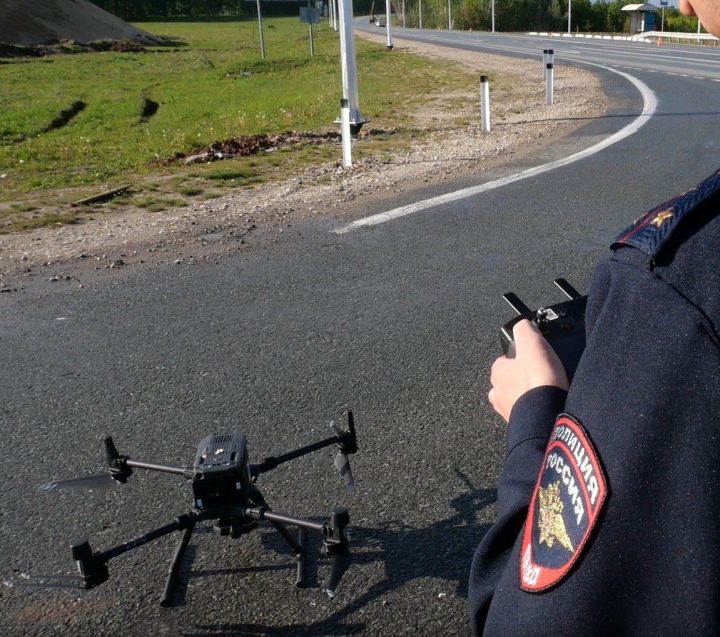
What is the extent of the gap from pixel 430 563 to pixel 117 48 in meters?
51.5

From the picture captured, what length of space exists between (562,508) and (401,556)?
1.99m

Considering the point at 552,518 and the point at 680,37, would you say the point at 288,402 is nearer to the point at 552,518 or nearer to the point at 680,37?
the point at 552,518

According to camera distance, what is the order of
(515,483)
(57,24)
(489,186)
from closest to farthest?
1. (515,483)
2. (489,186)
3. (57,24)

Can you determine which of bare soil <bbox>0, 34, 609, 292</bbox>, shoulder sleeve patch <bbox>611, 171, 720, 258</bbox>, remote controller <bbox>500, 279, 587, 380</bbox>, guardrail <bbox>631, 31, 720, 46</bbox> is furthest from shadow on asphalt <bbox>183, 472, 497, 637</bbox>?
guardrail <bbox>631, 31, 720, 46</bbox>

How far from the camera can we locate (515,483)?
126 cm

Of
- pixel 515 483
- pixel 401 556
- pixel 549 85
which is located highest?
pixel 515 483

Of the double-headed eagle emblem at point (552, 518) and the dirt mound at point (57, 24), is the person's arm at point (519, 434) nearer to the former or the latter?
the double-headed eagle emblem at point (552, 518)

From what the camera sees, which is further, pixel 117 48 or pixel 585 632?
pixel 117 48

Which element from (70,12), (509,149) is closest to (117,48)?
(70,12)

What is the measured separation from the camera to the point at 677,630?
3.08 ft

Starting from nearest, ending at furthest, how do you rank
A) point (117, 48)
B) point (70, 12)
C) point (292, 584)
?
point (292, 584) → point (117, 48) → point (70, 12)

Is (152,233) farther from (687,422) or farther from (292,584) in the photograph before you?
(687,422)

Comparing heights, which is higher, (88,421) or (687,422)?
(687,422)

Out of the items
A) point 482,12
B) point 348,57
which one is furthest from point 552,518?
point 482,12
